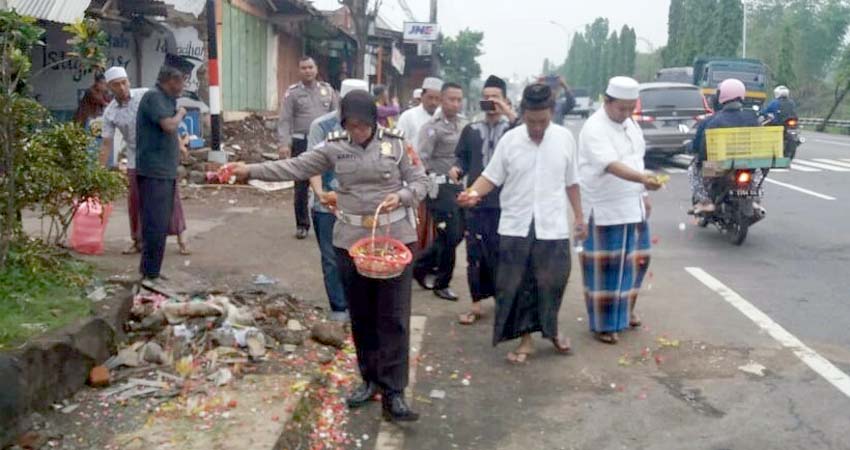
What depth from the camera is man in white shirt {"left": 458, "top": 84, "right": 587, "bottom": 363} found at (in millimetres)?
5969

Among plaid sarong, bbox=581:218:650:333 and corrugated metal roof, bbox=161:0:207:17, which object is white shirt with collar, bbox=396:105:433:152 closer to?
plaid sarong, bbox=581:218:650:333

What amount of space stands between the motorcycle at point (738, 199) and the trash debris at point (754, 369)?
4.48 metres

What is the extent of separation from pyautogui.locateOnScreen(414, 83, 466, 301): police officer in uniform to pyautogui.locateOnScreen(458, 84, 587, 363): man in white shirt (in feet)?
4.73

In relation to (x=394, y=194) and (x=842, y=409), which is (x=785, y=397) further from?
(x=394, y=194)

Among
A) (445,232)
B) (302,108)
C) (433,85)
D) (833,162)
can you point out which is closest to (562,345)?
(445,232)

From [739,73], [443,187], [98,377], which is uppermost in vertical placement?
[739,73]

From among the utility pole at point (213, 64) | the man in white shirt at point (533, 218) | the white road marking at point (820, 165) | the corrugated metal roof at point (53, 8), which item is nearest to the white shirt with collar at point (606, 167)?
the man in white shirt at point (533, 218)

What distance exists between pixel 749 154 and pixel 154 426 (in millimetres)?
7440

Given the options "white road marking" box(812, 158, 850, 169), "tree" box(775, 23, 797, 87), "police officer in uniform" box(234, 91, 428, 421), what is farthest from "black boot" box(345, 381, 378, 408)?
"tree" box(775, 23, 797, 87)

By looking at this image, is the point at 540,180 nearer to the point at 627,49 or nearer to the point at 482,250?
the point at 482,250

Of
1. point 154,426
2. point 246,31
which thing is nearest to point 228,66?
point 246,31

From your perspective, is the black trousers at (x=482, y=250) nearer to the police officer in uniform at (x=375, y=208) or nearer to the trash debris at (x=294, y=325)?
the trash debris at (x=294, y=325)

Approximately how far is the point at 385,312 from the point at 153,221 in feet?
9.46

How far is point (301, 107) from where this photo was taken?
31.5ft
